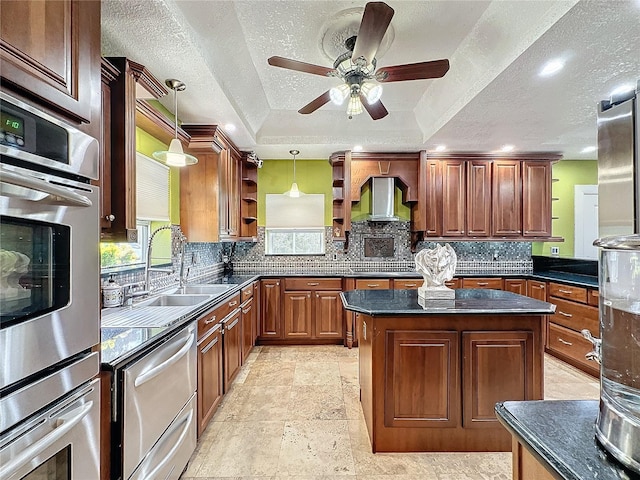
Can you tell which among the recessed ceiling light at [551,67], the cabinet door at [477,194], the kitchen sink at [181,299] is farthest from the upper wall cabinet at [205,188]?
→ the cabinet door at [477,194]

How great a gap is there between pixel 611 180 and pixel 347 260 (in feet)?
11.8

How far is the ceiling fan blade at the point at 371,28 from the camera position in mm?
1521

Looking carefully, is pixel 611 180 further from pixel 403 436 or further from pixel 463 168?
pixel 463 168

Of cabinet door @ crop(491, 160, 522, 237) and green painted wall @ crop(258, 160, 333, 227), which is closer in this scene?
cabinet door @ crop(491, 160, 522, 237)

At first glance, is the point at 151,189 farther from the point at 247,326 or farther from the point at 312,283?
the point at 312,283

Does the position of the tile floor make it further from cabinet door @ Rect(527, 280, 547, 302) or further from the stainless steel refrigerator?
the stainless steel refrigerator

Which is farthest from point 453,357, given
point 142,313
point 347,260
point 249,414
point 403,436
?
point 347,260

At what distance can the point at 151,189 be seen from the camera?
279 cm

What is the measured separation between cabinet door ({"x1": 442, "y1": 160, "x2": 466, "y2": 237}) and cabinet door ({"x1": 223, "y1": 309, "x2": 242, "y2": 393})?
3082 mm

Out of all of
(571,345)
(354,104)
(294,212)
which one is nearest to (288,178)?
(294,212)

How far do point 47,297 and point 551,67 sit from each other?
308cm

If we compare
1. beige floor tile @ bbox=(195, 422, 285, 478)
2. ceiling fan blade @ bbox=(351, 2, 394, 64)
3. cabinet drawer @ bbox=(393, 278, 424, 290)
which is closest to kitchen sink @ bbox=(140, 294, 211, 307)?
beige floor tile @ bbox=(195, 422, 285, 478)

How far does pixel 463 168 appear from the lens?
4.58m

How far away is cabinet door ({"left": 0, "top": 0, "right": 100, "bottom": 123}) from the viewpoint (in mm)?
849
